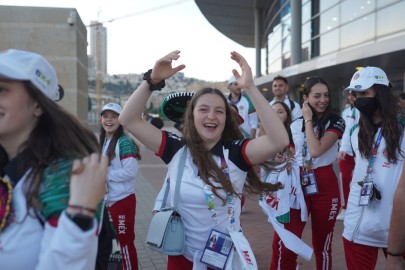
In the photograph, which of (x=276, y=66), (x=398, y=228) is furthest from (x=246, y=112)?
(x=276, y=66)

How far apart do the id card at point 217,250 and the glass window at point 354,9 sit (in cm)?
1360

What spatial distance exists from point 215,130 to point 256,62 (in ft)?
101

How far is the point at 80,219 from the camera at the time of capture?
134 cm

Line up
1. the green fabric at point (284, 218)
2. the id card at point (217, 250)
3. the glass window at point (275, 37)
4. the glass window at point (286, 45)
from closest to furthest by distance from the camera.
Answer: the id card at point (217, 250) → the green fabric at point (284, 218) → the glass window at point (286, 45) → the glass window at point (275, 37)

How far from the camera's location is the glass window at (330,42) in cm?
1670

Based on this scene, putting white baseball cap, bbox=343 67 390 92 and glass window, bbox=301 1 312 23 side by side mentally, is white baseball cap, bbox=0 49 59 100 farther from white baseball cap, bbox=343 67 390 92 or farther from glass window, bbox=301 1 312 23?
glass window, bbox=301 1 312 23

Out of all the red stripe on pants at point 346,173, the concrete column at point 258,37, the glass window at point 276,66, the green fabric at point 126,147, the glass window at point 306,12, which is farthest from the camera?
the concrete column at point 258,37

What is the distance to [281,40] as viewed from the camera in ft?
80.5

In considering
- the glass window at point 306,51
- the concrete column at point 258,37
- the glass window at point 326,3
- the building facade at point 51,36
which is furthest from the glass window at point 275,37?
the building facade at point 51,36

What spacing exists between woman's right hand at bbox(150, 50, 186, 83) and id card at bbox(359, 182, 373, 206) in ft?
5.41

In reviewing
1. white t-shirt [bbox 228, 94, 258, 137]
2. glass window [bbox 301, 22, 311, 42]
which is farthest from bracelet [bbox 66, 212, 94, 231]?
glass window [bbox 301, 22, 311, 42]

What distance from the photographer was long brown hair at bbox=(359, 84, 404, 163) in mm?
3049

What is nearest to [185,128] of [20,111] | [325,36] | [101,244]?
[101,244]

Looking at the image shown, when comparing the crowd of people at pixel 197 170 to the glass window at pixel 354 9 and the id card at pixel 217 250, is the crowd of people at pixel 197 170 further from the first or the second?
the glass window at pixel 354 9
